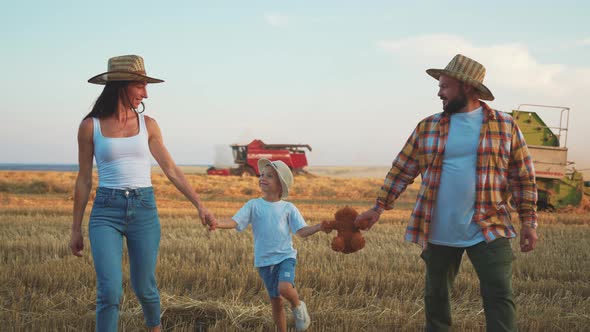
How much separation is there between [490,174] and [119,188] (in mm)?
2372

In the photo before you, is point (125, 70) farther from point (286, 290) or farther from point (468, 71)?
point (468, 71)

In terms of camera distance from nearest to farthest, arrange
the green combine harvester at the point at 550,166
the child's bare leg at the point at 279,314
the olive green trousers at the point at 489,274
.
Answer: the olive green trousers at the point at 489,274 → the child's bare leg at the point at 279,314 → the green combine harvester at the point at 550,166

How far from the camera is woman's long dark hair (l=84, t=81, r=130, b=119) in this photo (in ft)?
12.6

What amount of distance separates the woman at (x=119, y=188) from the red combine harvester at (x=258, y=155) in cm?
3348

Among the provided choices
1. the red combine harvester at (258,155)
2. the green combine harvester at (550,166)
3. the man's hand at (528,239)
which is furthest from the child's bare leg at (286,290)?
the red combine harvester at (258,155)

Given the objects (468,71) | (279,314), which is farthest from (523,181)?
(279,314)

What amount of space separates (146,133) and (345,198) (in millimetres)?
22079

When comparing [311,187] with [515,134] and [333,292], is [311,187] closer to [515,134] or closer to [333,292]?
[333,292]

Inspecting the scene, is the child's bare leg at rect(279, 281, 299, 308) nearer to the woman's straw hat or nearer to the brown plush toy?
the brown plush toy

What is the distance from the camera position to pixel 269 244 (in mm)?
4270

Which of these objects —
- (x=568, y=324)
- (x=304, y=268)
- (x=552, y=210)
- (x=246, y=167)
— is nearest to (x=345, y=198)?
(x=552, y=210)

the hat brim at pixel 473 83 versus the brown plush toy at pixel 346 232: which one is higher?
the hat brim at pixel 473 83

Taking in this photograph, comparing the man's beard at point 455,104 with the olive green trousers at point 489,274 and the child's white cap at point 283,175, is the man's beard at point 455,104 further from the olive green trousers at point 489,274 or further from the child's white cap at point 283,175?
the child's white cap at point 283,175

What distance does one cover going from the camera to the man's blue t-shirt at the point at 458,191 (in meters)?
3.67
